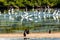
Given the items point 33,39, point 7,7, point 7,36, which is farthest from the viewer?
point 7,7

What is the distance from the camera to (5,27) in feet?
137

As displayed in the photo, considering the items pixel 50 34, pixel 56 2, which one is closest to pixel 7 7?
pixel 56 2

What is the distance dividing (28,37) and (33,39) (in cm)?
162

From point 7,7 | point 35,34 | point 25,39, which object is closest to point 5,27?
point 35,34

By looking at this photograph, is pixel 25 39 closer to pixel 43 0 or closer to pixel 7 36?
pixel 7 36

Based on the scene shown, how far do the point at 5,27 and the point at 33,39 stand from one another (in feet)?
38.3

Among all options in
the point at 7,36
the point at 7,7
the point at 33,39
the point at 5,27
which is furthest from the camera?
the point at 7,7

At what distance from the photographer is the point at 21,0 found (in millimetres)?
87812

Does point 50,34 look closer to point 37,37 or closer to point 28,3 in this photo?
point 37,37

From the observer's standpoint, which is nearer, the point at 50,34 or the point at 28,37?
the point at 28,37

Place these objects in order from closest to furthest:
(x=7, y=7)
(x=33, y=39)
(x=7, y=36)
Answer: (x=33, y=39) < (x=7, y=36) < (x=7, y=7)

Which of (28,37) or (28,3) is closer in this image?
(28,37)

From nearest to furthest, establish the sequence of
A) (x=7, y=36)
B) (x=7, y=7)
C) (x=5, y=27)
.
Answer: (x=7, y=36), (x=5, y=27), (x=7, y=7)

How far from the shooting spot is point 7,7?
287 feet
